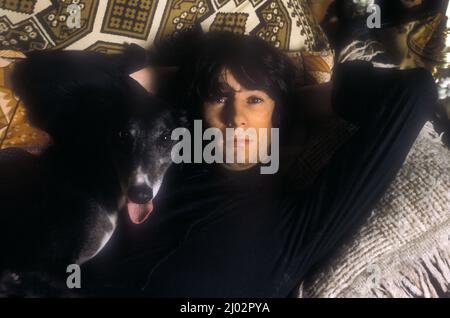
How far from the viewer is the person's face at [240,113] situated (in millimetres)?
912

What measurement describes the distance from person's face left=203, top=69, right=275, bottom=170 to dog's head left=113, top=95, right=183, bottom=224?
85mm

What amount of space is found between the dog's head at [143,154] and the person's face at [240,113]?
0.09 meters

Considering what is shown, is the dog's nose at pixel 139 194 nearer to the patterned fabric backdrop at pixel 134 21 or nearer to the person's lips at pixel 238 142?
the person's lips at pixel 238 142

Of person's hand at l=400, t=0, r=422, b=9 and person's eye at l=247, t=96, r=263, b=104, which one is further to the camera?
person's hand at l=400, t=0, r=422, b=9

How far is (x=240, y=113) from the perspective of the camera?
2.99 feet

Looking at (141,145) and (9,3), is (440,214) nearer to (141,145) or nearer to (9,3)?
(141,145)

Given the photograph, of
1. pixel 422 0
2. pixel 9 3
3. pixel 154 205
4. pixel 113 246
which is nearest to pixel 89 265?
pixel 113 246

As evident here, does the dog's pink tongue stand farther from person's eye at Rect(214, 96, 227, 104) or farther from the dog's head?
person's eye at Rect(214, 96, 227, 104)

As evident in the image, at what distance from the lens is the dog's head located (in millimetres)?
848

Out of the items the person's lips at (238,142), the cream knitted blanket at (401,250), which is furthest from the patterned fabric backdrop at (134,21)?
the cream knitted blanket at (401,250)

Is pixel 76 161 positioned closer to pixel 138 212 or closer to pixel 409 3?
pixel 138 212

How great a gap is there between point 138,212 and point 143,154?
0.35 feet

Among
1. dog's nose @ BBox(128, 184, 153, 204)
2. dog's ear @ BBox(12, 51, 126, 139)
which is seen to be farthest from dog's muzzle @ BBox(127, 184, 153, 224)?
dog's ear @ BBox(12, 51, 126, 139)

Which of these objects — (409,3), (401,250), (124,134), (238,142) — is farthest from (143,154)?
(409,3)
